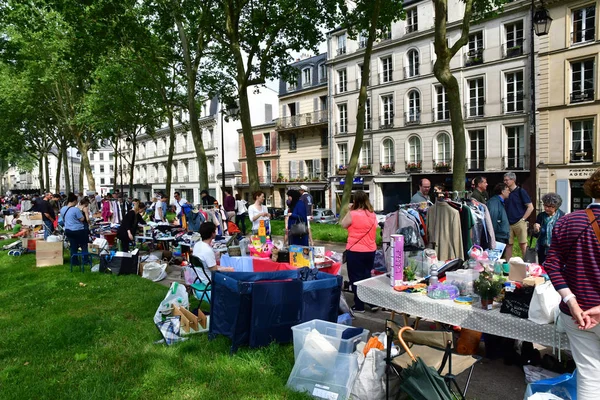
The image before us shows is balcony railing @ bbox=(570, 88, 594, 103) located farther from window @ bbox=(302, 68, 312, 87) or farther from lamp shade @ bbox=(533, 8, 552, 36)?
window @ bbox=(302, 68, 312, 87)

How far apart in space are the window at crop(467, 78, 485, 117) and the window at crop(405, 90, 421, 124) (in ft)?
11.4

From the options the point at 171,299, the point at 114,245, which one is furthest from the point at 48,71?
the point at 171,299

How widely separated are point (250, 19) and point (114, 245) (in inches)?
385

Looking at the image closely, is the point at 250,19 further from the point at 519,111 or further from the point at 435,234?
the point at 519,111

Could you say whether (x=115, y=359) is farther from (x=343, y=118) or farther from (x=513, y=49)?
(x=343, y=118)

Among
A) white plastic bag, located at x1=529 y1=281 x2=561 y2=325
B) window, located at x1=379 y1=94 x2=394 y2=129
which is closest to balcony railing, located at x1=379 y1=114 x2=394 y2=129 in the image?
window, located at x1=379 y1=94 x2=394 y2=129

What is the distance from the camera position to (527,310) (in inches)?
137

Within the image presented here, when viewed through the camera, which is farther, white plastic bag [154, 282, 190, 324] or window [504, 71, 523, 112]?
window [504, 71, 523, 112]

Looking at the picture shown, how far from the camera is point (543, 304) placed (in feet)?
10.8

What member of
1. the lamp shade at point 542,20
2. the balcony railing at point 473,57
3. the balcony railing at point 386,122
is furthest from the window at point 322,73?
the lamp shade at point 542,20

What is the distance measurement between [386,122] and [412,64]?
4.39m

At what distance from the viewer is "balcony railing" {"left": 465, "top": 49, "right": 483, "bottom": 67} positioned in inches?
1006

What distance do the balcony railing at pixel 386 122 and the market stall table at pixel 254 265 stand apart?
25.1 m

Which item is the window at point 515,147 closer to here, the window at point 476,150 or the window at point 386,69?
the window at point 476,150
